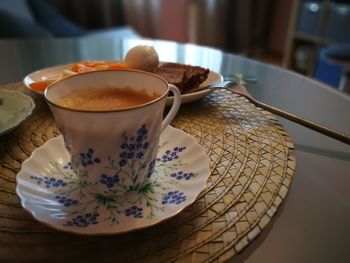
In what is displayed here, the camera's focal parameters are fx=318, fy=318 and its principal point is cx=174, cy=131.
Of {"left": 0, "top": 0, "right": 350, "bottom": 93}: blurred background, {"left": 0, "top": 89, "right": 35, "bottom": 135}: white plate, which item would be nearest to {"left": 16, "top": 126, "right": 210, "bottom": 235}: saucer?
{"left": 0, "top": 89, "right": 35, "bottom": 135}: white plate

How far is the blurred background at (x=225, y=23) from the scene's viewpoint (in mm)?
2143

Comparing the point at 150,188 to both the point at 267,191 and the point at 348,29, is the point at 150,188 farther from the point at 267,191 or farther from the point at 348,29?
the point at 348,29

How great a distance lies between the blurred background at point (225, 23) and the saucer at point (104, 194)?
1600 millimetres

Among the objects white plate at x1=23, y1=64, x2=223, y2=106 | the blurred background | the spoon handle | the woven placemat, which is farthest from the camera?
the blurred background

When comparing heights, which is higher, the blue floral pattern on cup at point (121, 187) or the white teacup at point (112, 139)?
the white teacup at point (112, 139)

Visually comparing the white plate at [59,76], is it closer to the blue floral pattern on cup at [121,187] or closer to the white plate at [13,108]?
the white plate at [13,108]

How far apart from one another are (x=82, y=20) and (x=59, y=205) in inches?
109

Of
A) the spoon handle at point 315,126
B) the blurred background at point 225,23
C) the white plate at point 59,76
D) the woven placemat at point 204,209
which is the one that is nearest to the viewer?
the woven placemat at point 204,209

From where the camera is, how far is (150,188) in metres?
0.45

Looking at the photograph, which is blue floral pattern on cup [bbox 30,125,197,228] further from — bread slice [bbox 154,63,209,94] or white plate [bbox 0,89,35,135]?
bread slice [bbox 154,63,209,94]

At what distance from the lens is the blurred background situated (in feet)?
7.03

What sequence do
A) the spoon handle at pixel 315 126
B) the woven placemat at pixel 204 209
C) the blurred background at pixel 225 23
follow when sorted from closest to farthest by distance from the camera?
the woven placemat at pixel 204 209 → the spoon handle at pixel 315 126 → the blurred background at pixel 225 23

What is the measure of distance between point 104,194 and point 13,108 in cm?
35

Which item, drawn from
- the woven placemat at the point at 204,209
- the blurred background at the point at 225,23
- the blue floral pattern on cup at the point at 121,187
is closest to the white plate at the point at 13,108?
the woven placemat at the point at 204,209
